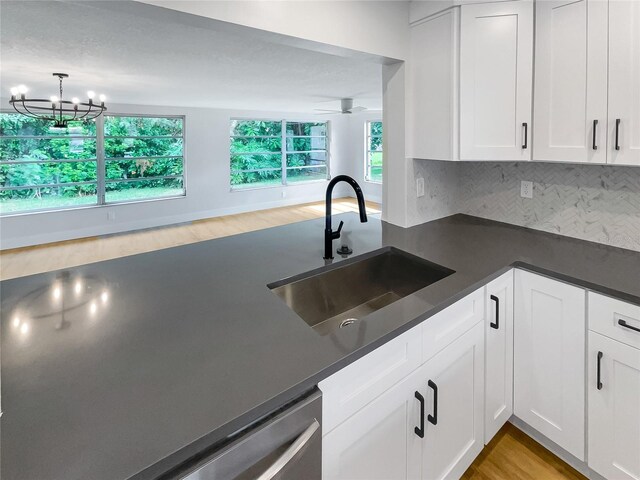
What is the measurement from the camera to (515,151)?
6.35 feet

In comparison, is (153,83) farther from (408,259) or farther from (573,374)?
(573,374)

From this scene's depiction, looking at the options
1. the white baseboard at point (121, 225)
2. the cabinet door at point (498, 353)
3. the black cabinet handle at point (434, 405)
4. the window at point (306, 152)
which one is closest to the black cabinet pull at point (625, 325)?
the cabinet door at point (498, 353)

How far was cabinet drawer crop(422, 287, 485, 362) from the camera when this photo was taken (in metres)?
1.28

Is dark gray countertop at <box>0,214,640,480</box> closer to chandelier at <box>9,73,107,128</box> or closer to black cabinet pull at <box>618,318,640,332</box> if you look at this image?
black cabinet pull at <box>618,318,640,332</box>

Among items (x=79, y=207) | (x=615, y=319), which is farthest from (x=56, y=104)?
(x=615, y=319)

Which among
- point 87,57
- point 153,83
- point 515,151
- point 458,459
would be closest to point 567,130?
point 515,151

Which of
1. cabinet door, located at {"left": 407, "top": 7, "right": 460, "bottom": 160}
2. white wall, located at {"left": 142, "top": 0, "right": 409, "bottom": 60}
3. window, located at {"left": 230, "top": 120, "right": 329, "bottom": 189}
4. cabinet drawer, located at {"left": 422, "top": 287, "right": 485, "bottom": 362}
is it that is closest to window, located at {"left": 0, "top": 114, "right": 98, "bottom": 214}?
window, located at {"left": 230, "top": 120, "right": 329, "bottom": 189}

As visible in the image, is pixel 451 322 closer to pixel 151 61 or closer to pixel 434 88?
pixel 434 88

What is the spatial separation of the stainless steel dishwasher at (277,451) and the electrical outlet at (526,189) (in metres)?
1.99

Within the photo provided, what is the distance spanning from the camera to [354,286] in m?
1.81

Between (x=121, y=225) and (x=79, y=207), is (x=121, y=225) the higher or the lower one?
the lower one

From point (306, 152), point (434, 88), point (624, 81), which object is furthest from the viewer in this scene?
point (306, 152)

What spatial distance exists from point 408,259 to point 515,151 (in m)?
0.82

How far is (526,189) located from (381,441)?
1836 millimetres
